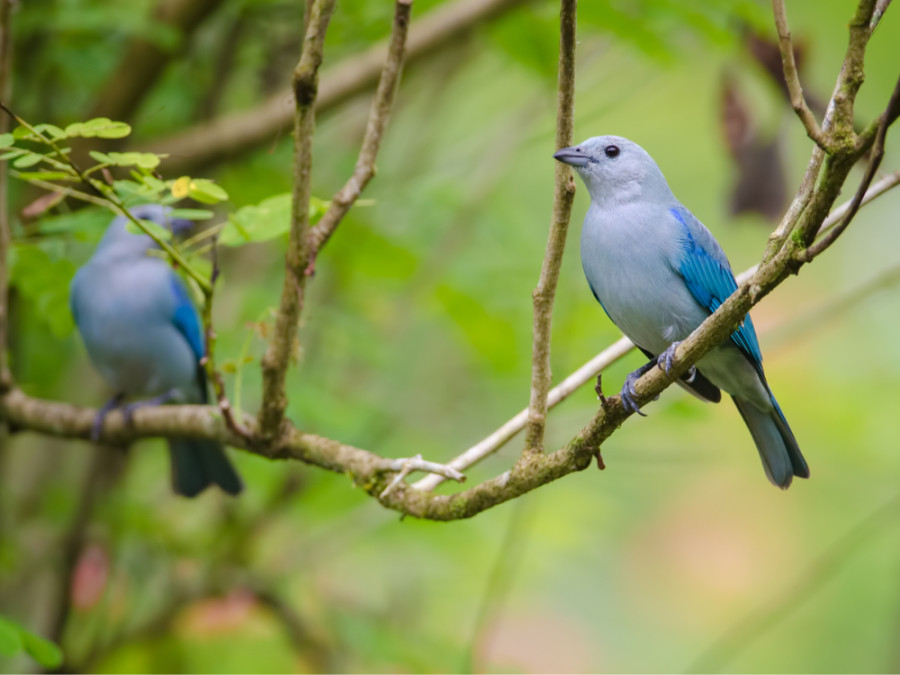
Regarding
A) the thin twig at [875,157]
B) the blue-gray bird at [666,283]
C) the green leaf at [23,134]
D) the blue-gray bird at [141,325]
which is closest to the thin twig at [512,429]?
the blue-gray bird at [666,283]

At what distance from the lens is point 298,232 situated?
8.13 feet

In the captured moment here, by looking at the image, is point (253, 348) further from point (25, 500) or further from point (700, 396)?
point (700, 396)

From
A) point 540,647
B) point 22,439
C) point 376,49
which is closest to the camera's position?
point 376,49

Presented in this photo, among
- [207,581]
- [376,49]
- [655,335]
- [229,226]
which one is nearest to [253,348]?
[207,581]

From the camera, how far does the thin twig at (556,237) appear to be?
2045mm

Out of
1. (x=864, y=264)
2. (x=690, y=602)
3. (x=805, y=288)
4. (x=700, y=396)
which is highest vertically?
(x=700, y=396)

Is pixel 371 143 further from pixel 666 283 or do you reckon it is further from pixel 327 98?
pixel 327 98

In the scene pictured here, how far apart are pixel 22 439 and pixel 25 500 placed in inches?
23.1

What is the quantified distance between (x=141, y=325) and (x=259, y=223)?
228cm

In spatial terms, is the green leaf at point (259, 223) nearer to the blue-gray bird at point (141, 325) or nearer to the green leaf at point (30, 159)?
the green leaf at point (30, 159)

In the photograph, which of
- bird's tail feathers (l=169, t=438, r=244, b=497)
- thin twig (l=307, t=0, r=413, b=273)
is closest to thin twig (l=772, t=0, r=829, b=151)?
thin twig (l=307, t=0, r=413, b=273)

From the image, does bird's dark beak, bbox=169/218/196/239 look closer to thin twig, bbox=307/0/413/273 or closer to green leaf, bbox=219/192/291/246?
green leaf, bbox=219/192/291/246

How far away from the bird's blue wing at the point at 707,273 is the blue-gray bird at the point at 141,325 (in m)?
2.37

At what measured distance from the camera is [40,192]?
171 inches
